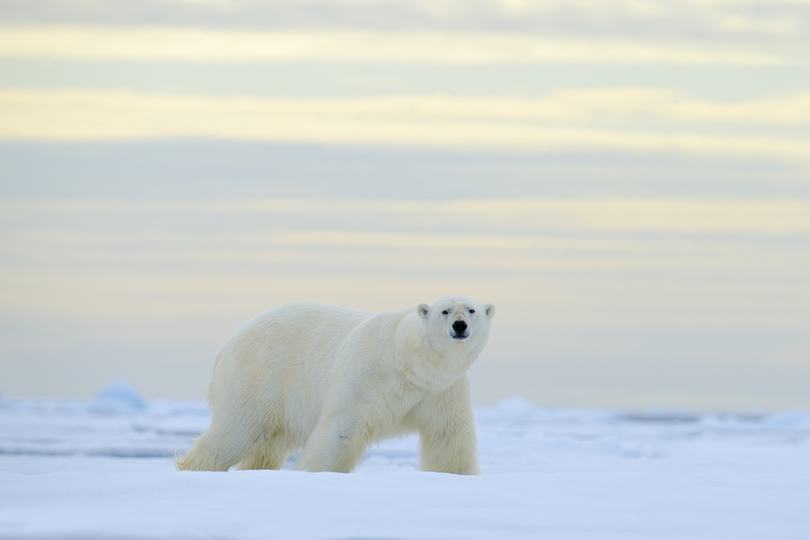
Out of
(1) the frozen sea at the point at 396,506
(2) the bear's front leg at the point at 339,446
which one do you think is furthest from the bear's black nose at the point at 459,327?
(1) the frozen sea at the point at 396,506

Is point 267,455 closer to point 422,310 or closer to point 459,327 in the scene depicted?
point 422,310

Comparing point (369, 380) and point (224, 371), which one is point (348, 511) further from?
point (224, 371)

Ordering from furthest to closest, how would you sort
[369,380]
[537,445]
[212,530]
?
1. [537,445]
2. [369,380]
3. [212,530]

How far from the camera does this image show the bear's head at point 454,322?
4.87m

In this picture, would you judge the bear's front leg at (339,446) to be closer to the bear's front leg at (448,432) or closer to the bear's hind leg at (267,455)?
the bear's front leg at (448,432)

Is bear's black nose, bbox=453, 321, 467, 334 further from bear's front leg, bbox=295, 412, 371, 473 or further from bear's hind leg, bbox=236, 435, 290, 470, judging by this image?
bear's hind leg, bbox=236, 435, 290, 470

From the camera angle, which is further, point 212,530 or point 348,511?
Answer: point 348,511

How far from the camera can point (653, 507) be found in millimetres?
2957

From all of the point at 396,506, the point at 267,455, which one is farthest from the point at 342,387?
the point at 396,506

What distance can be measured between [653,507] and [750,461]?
667 centimetres

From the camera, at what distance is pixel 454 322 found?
4.87 meters

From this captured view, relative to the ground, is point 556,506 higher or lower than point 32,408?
higher

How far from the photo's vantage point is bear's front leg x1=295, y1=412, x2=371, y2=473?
16.3 feet

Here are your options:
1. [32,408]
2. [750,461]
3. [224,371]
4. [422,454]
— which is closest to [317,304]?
[224,371]
